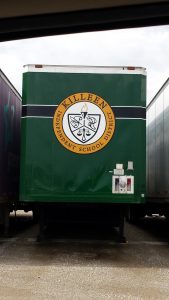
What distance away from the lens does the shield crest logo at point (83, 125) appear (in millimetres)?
10305

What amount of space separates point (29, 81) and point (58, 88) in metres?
0.57

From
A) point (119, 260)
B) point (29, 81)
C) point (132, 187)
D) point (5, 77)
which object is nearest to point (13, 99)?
point (5, 77)

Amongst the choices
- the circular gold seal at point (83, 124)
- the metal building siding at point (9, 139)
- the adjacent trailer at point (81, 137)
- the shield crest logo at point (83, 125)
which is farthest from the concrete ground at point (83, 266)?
the shield crest logo at point (83, 125)

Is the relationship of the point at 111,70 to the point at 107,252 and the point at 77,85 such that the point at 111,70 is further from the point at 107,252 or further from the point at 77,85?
the point at 107,252

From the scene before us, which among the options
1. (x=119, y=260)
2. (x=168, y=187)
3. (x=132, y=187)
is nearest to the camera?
(x=119, y=260)

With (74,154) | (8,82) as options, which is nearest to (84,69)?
(74,154)

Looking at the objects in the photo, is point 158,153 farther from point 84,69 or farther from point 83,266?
point 83,266

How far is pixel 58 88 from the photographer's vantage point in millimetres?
10414

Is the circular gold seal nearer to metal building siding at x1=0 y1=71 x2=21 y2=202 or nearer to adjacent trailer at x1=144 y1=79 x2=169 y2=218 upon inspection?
metal building siding at x1=0 y1=71 x2=21 y2=202

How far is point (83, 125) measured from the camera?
10.3 m

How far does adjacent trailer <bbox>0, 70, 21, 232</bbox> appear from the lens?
38.1ft

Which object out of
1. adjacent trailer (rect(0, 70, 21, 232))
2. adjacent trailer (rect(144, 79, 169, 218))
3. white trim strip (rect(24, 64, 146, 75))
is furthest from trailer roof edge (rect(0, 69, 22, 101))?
adjacent trailer (rect(144, 79, 169, 218))

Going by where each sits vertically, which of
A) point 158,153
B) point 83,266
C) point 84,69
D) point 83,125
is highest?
point 84,69

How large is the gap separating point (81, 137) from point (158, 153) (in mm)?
3635
